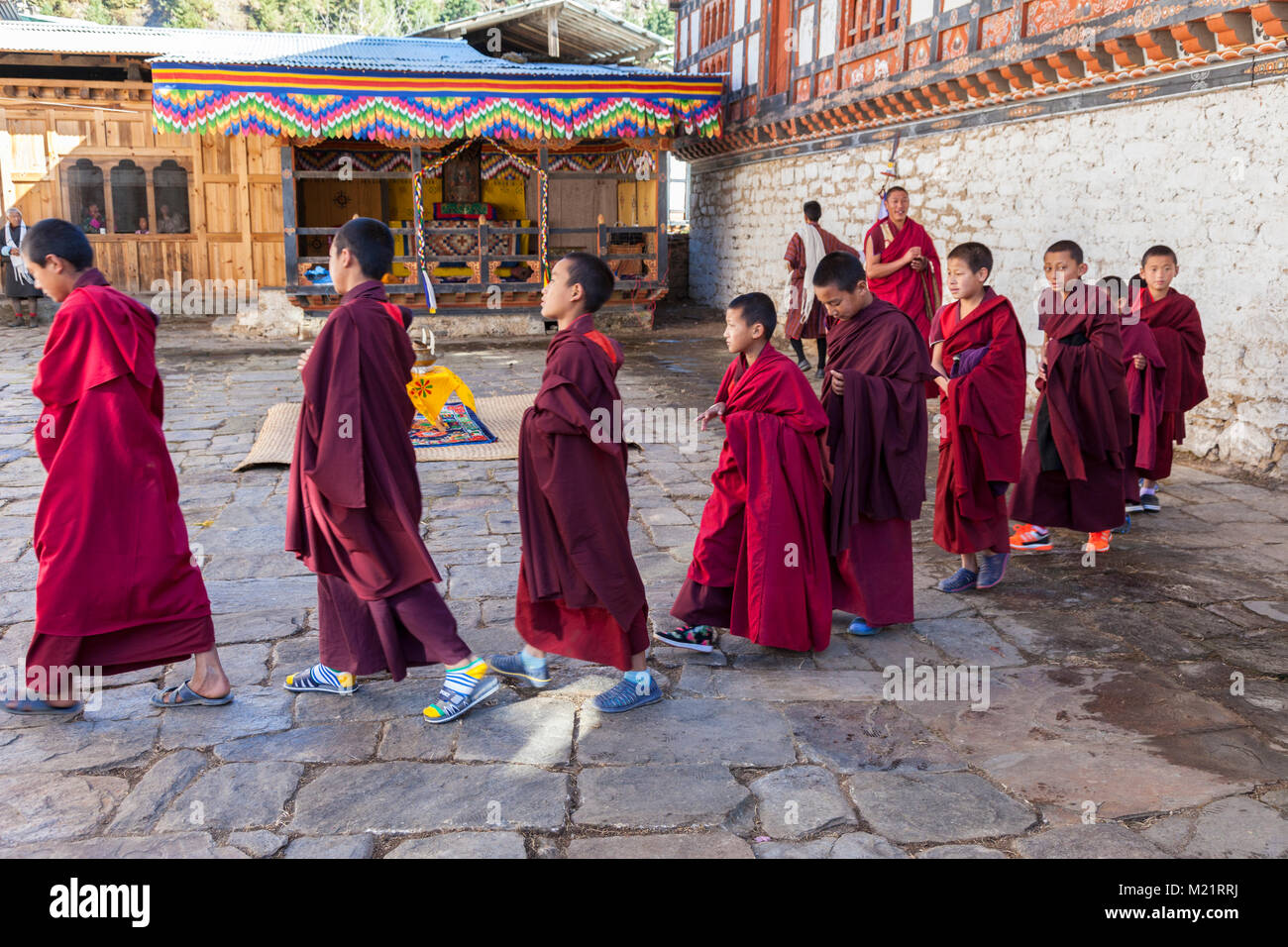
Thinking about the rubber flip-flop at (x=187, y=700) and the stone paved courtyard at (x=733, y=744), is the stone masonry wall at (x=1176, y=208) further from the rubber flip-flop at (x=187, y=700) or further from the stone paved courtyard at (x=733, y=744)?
the rubber flip-flop at (x=187, y=700)

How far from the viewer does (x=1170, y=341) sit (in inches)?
235

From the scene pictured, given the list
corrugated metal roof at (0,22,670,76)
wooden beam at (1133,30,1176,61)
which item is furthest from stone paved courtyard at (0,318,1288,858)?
corrugated metal roof at (0,22,670,76)

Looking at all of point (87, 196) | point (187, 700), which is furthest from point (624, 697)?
point (87, 196)

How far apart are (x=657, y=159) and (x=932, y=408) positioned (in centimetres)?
677

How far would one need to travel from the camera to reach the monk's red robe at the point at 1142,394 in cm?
562

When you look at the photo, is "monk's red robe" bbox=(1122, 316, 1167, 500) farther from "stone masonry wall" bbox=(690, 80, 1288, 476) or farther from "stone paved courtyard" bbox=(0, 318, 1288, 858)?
"stone masonry wall" bbox=(690, 80, 1288, 476)

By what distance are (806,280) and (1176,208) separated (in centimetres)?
388

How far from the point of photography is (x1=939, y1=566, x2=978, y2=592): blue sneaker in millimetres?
4676

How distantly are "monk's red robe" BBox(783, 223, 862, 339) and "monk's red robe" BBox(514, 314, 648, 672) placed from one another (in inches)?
288

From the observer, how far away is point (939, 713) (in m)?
3.49

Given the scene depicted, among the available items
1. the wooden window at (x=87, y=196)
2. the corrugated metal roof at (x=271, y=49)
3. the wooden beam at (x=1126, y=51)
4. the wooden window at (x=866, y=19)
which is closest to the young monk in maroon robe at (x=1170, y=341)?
the wooden beam at (x=1126, y=51)

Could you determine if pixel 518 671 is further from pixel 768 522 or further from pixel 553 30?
pixel 553 30

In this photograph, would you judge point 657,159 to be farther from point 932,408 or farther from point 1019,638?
point 1019,638

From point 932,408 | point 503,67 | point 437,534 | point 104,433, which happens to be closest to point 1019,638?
point 437,534
